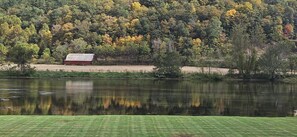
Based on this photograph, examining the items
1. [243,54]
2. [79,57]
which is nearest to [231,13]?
[243,54]

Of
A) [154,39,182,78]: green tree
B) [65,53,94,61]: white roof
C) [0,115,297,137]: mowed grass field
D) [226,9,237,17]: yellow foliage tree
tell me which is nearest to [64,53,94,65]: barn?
[65,53,94,61]: white roof

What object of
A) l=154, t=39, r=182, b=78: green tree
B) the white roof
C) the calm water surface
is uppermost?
the white roof

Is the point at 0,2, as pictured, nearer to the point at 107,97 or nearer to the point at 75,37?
the point at 75,37

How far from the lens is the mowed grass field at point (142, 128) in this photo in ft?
61.2

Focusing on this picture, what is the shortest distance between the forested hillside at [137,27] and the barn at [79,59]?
3.00 meters

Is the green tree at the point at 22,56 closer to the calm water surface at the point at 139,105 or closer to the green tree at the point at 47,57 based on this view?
the green tree at the point at 47,57

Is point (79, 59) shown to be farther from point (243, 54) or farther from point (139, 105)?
point (139, 105)

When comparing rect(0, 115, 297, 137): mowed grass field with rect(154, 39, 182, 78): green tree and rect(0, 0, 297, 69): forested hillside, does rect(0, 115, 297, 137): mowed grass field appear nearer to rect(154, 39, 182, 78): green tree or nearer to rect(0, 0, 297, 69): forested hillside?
rect(154, 39, 182, 78): green tree

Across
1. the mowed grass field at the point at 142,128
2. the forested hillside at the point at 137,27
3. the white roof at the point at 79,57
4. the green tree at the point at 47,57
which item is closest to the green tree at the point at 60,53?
the forested hillside at the point at 137,27

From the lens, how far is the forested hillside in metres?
117

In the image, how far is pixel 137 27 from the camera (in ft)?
440

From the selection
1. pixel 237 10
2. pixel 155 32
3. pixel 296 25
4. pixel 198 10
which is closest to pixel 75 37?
pixel 155 32

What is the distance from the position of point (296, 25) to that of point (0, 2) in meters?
102

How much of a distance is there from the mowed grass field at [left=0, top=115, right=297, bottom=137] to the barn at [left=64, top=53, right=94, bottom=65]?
89.6 m
